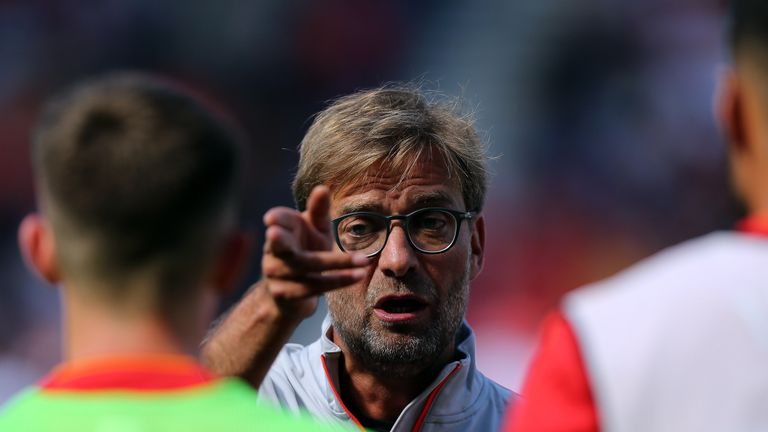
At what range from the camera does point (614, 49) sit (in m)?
7.88

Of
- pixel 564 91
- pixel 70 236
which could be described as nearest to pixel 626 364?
pixel 70 236

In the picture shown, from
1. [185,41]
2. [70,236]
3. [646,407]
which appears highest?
[185,41]

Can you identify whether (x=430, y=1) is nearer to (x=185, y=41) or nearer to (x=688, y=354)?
(x=185, y=41)

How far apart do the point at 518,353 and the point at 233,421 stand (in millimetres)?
5840

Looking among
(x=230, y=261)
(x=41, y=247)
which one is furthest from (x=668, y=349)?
(x=41, y=247)

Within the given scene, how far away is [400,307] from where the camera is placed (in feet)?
10.9

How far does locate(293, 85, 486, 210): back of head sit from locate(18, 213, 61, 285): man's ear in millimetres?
1785

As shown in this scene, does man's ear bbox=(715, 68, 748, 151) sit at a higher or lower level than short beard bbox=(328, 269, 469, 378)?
higher

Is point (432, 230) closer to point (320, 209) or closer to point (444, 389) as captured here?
point (444, 389)

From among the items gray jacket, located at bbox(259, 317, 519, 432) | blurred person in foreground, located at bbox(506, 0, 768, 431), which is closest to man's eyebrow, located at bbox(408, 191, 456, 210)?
gray jacket, located at bbox(259, 317, 519, 432)

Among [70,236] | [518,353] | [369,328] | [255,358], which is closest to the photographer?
[70,236]

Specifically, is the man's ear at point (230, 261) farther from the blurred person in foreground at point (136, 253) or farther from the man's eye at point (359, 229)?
the man's eye at point (359, 229)

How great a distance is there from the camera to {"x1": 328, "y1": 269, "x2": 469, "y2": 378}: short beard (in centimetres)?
326

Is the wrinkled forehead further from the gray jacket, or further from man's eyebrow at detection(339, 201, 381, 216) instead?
the gray jacket
